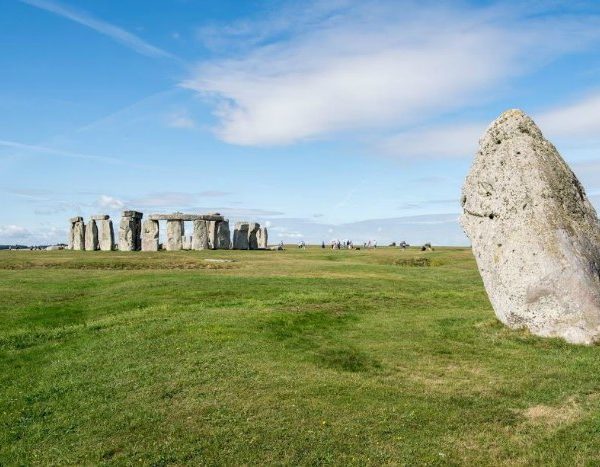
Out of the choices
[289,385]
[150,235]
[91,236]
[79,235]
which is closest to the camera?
[289,385]

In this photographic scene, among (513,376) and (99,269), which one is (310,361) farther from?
(99,269)

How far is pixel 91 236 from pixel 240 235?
18803mm

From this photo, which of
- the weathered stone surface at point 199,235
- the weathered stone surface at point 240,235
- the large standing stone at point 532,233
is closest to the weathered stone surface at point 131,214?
the weathered stone surface at point 199,235

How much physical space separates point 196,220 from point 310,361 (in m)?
56.3

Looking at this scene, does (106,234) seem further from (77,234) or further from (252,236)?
(252,236)

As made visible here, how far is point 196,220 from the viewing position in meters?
71.9

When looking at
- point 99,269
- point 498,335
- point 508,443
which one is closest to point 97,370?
point 508,443

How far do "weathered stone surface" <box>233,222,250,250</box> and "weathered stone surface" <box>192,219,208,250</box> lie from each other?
647 centimetres

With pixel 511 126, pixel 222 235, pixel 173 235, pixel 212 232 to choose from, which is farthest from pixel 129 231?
pixel 511 126

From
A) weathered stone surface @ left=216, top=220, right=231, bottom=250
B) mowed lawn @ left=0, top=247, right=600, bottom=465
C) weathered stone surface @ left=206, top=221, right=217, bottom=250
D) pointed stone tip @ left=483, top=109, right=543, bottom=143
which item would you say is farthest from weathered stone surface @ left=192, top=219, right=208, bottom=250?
pointed stone tip @ left=483, top=109, right=543, bottom=143

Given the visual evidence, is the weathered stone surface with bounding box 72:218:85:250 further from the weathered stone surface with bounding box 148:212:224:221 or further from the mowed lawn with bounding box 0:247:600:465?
the mowed lawn with bounding box 0:247:600:465

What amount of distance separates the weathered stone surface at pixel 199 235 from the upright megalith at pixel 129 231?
6.84m

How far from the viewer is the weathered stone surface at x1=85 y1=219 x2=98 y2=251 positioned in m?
71.9

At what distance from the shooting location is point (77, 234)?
244 feet
